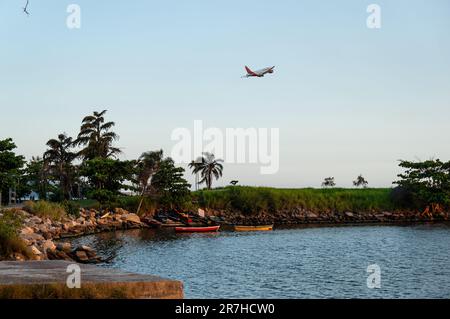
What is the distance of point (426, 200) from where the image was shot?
92.1 meters

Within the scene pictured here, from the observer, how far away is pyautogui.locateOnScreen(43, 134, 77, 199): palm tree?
89.8 metres

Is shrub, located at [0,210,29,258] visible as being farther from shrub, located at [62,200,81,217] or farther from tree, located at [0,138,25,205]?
shrub, located at [62,200,81,217]

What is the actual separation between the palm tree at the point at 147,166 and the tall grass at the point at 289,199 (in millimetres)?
10444

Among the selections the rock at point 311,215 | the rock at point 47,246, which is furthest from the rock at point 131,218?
the rock at point 47,246

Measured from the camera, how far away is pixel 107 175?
7400 cm

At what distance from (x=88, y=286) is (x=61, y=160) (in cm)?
8391

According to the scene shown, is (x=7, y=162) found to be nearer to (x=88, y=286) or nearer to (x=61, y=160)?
(x=61, y=160)

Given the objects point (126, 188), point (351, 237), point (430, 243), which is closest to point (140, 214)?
point (126, 188)

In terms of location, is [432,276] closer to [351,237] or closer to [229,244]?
[229,244]

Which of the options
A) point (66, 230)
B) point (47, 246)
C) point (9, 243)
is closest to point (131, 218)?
point (66, 230)

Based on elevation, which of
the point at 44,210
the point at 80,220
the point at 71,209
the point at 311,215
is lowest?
the point at 311,215

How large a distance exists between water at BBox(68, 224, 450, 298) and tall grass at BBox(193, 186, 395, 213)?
23.9 meters

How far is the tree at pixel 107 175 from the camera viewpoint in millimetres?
73144

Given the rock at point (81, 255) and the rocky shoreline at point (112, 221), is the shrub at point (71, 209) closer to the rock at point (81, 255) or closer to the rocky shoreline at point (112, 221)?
the rocky shoreline at point (112, 221)
